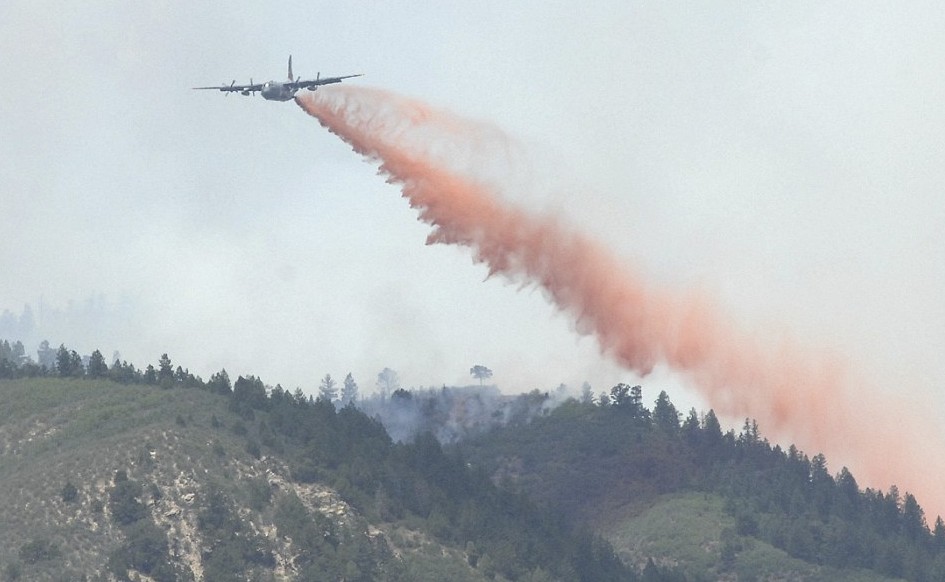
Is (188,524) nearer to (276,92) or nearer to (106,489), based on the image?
(106,489)

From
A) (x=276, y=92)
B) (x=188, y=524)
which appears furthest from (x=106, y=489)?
(x=276, y=92)

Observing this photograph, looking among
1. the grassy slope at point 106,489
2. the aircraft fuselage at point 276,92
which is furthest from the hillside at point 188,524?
the aircraft fuselage at point 276,92

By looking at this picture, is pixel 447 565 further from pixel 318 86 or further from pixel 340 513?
pixel 318 86

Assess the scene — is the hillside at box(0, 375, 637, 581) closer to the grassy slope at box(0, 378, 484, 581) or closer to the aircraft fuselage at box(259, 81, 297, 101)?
the grassy slope at box(0, 378, 484, 581)

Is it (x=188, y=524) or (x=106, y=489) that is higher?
(x=106, y=489)

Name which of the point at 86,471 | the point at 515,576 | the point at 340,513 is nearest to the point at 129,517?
the point at 86,471

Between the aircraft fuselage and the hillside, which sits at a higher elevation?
the aircraft fuselage

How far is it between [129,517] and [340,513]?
65.4 feet

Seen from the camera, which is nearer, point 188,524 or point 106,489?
point 188,524

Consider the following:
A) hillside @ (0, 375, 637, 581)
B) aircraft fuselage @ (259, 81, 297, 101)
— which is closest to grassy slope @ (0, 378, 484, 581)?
hillside @ (0, 375, 637, 581)

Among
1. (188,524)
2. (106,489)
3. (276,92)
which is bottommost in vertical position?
(188,524)

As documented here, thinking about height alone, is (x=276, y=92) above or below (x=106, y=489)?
above

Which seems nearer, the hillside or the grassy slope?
the hillside

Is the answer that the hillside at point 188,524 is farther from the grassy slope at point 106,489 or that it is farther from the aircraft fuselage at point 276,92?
the aircraft fuselage at point 276,92
